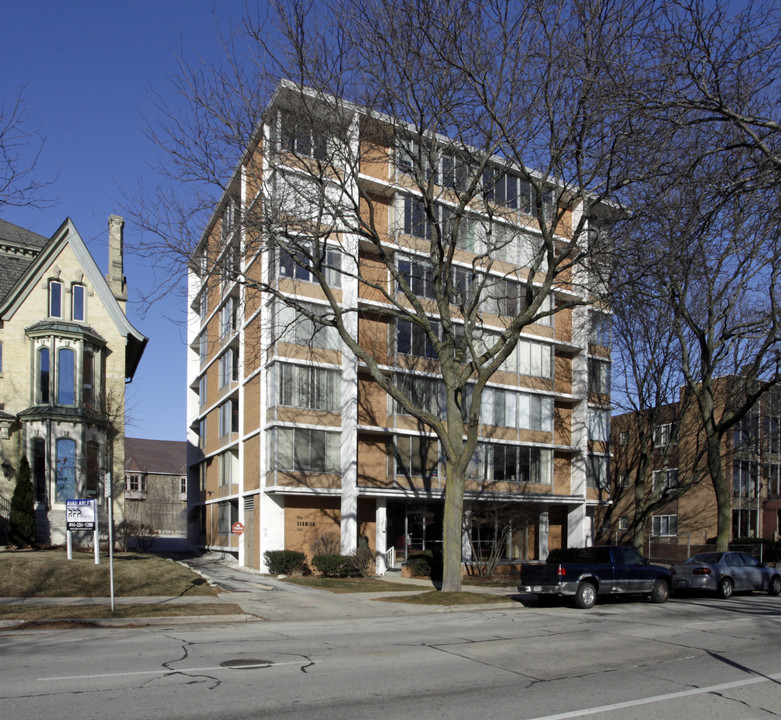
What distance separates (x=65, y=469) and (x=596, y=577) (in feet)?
72.7

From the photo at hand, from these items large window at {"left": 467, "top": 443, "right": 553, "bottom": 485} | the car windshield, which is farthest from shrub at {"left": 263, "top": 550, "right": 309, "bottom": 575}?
the car windshield

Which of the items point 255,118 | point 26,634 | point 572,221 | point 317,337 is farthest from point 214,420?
point 26,634

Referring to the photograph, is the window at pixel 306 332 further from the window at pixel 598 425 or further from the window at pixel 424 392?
the window at pixel 598 425

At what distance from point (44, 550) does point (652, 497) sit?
24.9 meters

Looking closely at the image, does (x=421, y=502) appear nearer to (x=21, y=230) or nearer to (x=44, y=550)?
(x=44, y=550)

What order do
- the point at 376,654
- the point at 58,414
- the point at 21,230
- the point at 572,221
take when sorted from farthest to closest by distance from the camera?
the point at 572,221 → the point at 21,230 → the point at 58,414 → the point at 376,654

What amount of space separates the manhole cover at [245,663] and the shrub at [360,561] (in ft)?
67.4

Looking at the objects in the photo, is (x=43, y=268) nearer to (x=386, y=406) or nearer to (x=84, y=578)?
(x=84, y=578)

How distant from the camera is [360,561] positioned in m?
30.8

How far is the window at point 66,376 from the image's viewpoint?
106ft

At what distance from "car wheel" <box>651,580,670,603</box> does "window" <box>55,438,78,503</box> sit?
2278 cm

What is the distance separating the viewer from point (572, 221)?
4359 cm

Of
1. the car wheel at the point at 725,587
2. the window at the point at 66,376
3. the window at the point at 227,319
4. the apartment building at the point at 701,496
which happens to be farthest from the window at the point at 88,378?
the apartment building at the point at 701,496

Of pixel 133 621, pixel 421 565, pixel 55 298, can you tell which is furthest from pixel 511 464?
pixel 133 621
